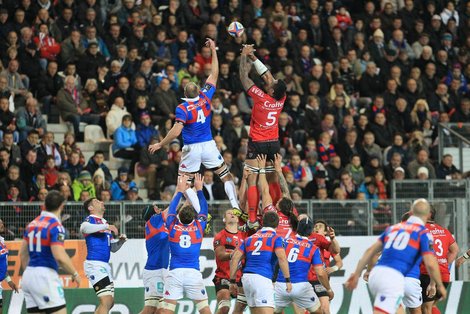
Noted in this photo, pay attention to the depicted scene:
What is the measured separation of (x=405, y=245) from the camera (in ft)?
53.7

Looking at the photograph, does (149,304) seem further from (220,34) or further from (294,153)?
(220,34)

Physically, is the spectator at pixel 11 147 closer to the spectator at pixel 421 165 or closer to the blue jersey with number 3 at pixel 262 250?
the blue jersey with number 3 at pixel 262 250

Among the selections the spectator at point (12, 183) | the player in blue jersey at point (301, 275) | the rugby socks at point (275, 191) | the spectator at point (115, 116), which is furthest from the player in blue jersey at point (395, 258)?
the spectator at point (115, 116)

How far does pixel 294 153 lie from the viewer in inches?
1073

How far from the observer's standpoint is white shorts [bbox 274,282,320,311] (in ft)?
62.3

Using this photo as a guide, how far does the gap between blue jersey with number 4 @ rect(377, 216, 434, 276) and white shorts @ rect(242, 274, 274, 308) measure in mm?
2481

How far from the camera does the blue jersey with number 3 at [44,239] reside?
16250 millimetres

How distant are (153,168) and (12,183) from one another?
3.20m

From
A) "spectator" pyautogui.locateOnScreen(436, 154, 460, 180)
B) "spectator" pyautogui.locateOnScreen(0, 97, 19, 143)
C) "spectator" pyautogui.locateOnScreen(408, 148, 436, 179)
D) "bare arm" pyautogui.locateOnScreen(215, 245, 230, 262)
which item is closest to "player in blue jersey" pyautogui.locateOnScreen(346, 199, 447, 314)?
"bare arm" pyautogui.locateOnScreen(215, 245, 230, 262)

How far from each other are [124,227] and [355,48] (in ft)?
34.2

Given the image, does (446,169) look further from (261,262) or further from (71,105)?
(261,262)

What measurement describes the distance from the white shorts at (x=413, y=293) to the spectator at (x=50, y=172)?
8.92 metres

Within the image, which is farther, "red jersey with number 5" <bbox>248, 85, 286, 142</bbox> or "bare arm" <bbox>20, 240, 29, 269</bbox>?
"red jersey with number 5" <bbox>248, 85, 286, 142</bbox>

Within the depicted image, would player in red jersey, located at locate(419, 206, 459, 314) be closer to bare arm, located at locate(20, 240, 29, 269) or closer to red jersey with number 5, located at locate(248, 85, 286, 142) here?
red jersey with number 5, located at locate(248, 85, 286, 142)
